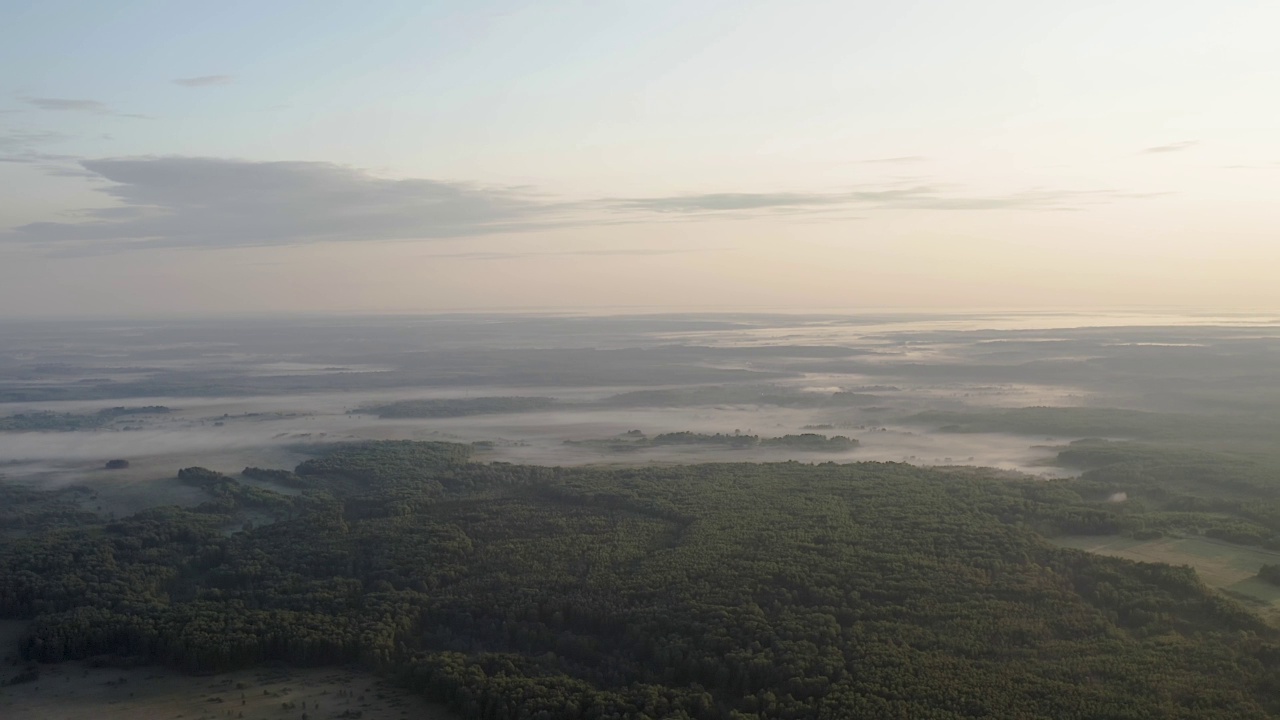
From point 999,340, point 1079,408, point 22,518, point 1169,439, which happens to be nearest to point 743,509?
point 22,518

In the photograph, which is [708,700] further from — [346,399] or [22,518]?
[346,399]

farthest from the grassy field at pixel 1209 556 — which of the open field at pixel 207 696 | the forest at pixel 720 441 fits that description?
the forest at pixel 720 441

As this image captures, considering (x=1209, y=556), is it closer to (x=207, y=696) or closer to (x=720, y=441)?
(x=207, y=696)

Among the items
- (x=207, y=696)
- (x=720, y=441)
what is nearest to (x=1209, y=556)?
(x=207, y=696)

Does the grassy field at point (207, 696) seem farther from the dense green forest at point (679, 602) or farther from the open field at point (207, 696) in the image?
the dense green forest at point (679, 602)

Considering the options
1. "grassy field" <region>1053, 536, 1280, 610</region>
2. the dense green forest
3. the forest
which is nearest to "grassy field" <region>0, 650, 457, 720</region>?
the dense green forest

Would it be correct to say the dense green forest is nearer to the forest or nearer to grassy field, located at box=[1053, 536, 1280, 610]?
grassy field, located at box=[1053, 536, 1280, 610]
